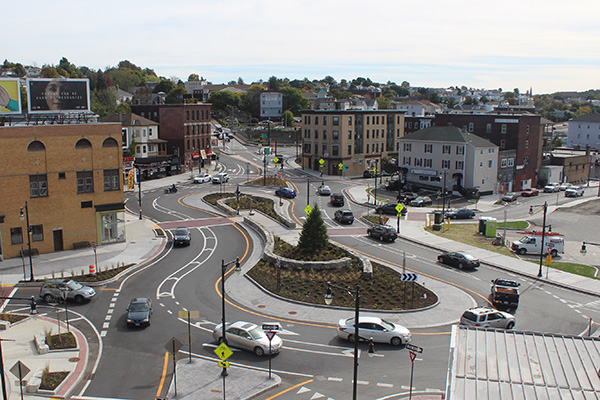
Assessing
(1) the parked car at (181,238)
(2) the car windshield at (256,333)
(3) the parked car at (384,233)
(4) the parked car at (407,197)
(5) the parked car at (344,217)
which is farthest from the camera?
(4) the parked car at (407,197)

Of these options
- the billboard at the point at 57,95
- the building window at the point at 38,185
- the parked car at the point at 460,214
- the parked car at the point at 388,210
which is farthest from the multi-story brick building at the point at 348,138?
the building window at the point at 38,185

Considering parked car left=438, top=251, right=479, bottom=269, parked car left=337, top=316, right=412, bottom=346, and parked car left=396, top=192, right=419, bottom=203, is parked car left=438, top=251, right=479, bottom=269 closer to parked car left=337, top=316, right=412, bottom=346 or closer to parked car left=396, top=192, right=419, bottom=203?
parked car left=337, top=316, right=412, bottom=346

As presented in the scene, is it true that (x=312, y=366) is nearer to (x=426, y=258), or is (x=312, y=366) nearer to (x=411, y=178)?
(x=426, y=258)

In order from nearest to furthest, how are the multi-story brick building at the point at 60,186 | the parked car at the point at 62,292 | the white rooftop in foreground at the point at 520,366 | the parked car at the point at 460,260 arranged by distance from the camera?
the white rooftop in foreground at the point at 520,366, the parked car at the point at 62,292, the parked car at the point at 460,260, the multi-story brick building at the point at 60,186

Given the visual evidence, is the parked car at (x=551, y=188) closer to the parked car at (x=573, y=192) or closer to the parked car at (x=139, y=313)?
the parked car at (x=573, y=192)

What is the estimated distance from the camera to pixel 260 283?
36344mm

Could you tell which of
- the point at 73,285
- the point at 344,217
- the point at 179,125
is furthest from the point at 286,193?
the point at 73,285

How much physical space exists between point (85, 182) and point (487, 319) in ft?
108

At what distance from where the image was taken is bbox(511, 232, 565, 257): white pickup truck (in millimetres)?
46406

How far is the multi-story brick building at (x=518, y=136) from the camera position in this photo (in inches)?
3317

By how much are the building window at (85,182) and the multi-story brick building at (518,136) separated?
58.5m

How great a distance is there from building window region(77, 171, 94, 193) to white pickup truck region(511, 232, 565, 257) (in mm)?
36282

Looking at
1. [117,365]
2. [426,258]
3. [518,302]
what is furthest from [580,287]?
[117,365]

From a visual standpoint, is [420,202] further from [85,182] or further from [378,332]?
[378,332]
